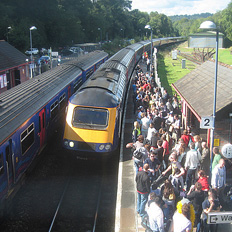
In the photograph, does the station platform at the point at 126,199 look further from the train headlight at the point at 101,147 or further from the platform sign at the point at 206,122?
the platform sign at the point at 206,122

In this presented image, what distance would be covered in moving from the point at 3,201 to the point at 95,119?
13.8ft

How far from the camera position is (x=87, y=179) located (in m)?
12.0

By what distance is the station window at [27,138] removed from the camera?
1020cm

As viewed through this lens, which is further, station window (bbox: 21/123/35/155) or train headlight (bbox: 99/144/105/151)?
train headlight (bbox: 99/144/105/151)

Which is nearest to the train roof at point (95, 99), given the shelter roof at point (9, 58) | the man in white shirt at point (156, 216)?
the man in white shirt at point (156, 216)

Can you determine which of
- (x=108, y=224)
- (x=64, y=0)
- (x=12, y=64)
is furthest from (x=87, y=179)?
(x=64, y=0)

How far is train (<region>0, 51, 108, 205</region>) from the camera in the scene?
8.95 metres

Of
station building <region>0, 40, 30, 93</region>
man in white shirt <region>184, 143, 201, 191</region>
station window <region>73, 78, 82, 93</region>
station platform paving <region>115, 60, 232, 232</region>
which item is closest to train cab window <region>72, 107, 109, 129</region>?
station platform paving <region>115, 60, 232, 232</region>

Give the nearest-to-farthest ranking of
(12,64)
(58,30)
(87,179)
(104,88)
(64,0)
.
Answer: (87,179)
(104,88)
(12,64)
(58,30)
(64,0)

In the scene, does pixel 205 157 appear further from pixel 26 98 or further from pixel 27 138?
pixel 26 98

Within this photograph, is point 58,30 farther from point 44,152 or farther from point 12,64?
point 44,152

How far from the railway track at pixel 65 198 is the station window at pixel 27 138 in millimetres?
1463

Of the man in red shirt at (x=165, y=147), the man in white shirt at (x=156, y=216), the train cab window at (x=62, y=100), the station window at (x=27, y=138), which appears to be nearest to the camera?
the man in white shirt at (x=156, y=216)

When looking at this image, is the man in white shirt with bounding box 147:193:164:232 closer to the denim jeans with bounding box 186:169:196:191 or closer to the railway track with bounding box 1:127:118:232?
the railway track with bounding box 1:127:118:232
